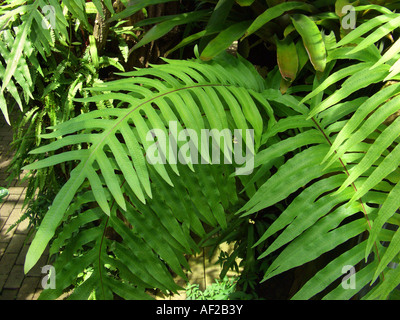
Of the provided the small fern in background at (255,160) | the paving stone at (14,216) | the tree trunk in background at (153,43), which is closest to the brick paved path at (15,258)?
the paving stone at (14,216)

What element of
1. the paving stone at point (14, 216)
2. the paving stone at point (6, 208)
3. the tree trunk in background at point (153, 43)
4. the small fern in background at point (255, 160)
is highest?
the tree trunk in background at point (153, 43)

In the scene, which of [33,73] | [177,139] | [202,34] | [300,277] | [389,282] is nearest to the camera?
[389,282]

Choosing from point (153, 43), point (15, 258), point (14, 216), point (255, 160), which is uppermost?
point (153, 43)

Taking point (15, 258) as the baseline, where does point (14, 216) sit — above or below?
above

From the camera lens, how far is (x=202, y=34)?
1.34 meters

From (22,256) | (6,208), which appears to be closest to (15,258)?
(22,256)

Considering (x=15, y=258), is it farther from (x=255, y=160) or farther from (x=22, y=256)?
(x=255, y=160)

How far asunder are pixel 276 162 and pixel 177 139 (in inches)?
13.1

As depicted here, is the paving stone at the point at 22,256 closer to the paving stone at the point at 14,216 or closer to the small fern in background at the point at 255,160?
the paving stone at the point at 14,216

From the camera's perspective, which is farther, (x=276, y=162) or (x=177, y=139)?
(x=276, y=162)

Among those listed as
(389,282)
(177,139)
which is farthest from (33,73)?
(389,282)

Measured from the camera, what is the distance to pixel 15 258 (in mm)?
2529

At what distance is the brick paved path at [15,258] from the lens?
2322 mm

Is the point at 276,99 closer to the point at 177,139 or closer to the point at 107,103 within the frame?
the point at 177,139
